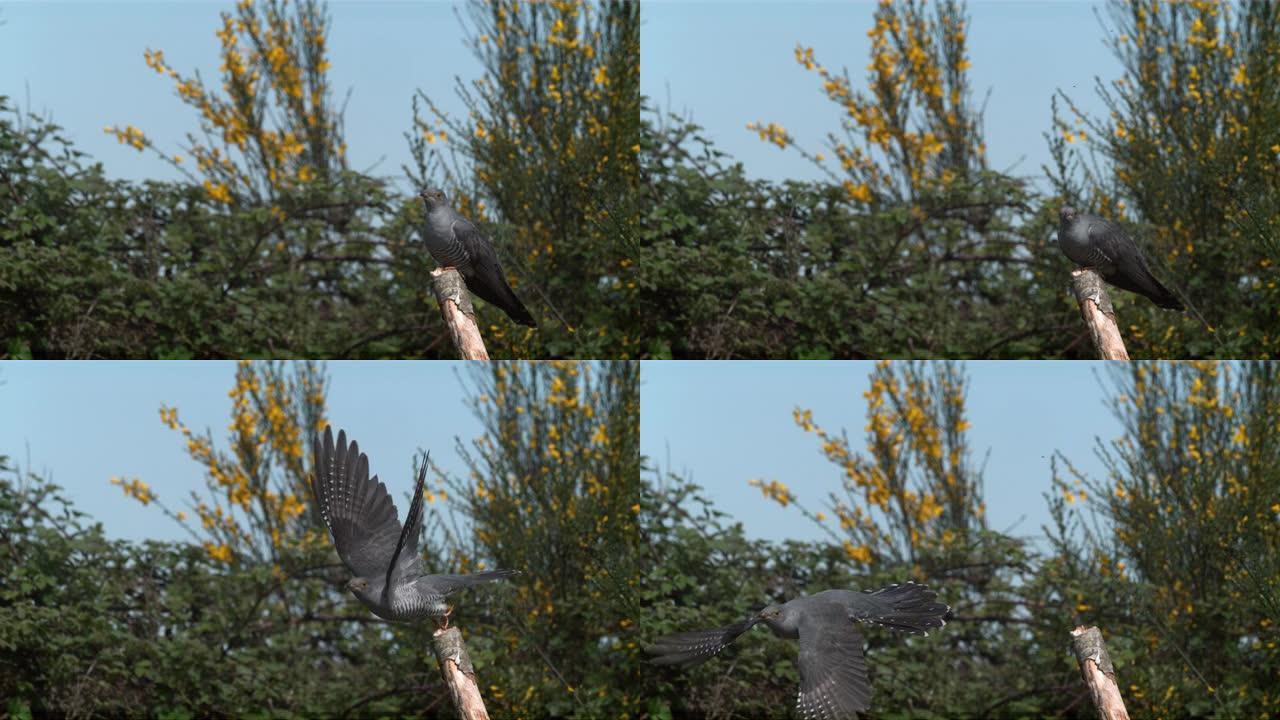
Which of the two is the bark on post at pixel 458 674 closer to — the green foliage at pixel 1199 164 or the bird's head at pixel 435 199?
the bird's head at pixel 435 199

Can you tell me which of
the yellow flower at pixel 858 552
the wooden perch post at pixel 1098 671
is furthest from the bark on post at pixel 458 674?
the yellow flower at pixel 858 552

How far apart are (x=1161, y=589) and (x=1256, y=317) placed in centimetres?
127

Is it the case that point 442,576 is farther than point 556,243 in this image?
No

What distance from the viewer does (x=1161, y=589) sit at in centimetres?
524

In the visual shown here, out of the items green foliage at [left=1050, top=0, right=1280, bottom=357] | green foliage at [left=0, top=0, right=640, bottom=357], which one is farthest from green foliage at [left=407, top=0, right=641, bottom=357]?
green foliage at [left=1050, top=0, right=1280, bottom=357]

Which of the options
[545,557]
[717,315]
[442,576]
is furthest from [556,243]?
[442,576]

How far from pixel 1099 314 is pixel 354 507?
7.21 ft

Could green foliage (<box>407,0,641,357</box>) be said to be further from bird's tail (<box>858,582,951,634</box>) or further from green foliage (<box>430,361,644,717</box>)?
bird's tail (<box>858,582,951,634</box>)

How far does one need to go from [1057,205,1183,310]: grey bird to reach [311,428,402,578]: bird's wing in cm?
212

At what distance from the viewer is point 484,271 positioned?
4305mm

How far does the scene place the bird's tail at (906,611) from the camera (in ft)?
12.6

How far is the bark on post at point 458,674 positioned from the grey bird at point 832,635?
0.49 m

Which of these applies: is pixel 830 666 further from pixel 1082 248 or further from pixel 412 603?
pixel 1082 248

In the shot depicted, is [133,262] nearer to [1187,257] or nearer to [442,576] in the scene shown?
[442,576]
